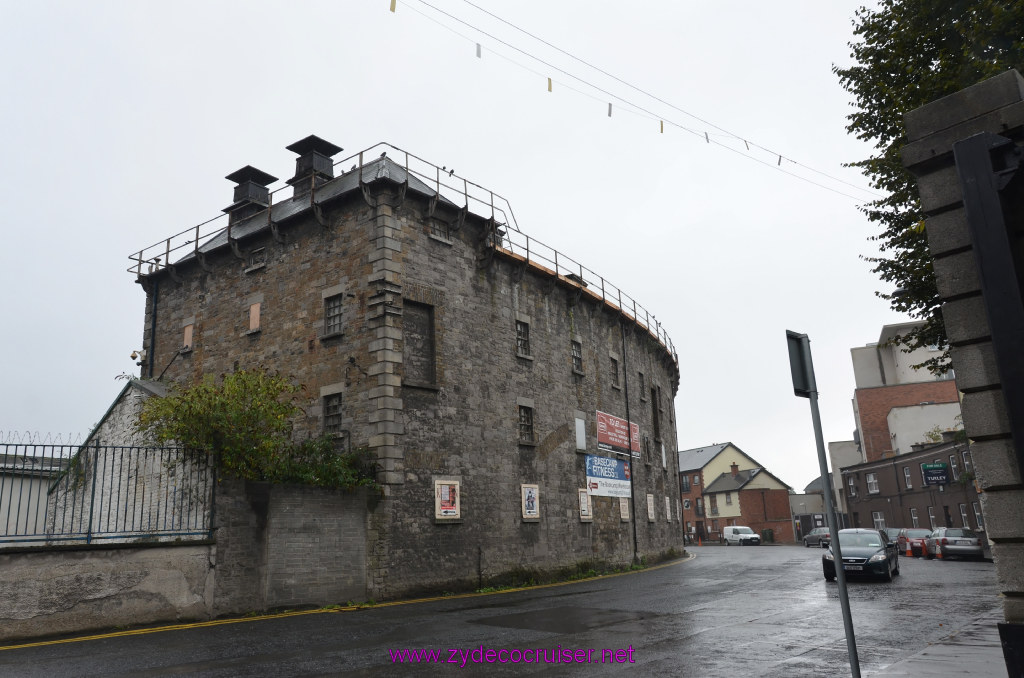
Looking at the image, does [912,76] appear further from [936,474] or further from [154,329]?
[936,474]

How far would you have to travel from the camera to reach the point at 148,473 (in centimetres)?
1733

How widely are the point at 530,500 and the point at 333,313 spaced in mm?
8576

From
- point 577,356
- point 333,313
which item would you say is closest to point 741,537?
point 577,356

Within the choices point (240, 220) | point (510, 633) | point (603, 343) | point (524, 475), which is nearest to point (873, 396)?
point (603, 343)

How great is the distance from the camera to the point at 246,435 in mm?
16047

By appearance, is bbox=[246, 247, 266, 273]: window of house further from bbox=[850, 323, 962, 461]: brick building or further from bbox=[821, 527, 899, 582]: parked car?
bbox=[850, 323, 962, 461]: brick building

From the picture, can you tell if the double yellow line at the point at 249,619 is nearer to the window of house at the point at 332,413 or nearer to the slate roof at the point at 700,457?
the window of house at the point at 332,413

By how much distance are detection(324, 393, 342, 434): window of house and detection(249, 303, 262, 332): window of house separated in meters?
4.20

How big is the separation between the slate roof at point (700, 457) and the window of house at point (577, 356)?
5622 centimetres

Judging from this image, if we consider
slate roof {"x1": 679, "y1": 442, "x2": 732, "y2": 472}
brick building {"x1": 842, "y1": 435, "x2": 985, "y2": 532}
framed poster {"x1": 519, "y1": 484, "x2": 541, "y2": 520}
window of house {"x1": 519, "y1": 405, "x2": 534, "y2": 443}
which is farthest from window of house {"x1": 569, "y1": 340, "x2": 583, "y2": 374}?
slate roof {"x1": 679, "y1": 442, "x2": 732, "y2": 472}

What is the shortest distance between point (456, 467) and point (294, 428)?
486cm

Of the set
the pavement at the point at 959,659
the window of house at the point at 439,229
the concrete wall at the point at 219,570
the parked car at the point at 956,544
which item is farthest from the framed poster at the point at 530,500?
the parked car at the point at 956,544

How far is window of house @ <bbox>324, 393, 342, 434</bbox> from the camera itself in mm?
19828

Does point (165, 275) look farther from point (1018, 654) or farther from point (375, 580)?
point (1018, 654)
